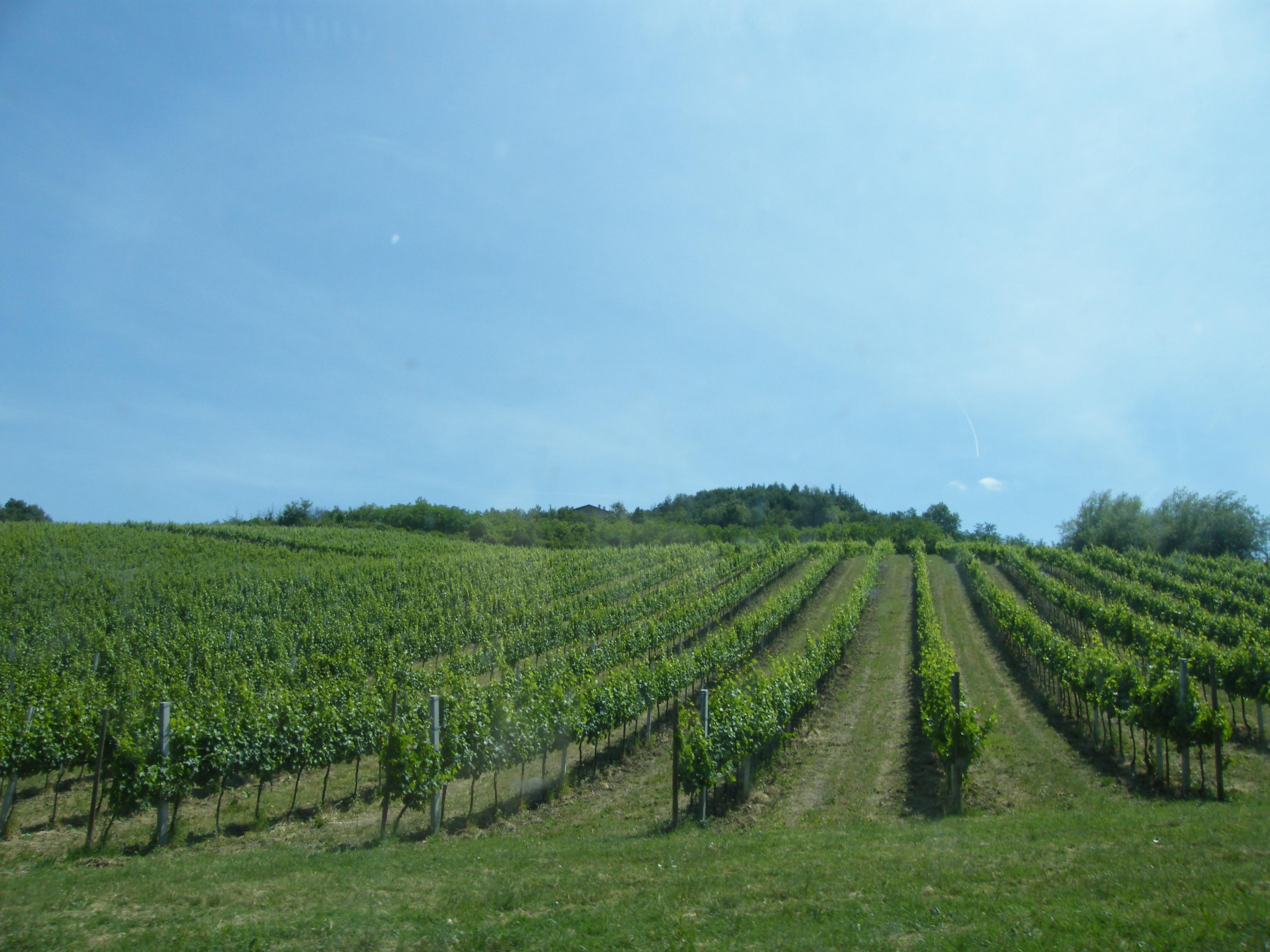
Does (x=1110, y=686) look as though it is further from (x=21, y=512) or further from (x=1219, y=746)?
(x=21, y=512)

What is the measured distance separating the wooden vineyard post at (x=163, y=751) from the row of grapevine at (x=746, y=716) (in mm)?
8670

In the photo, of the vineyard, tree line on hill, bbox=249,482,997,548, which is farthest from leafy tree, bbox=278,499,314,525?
the vineyard

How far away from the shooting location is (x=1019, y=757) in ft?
48.7

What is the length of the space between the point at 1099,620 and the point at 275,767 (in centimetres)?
2758

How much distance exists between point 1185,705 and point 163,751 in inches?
691

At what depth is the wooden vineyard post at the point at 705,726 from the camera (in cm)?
1145

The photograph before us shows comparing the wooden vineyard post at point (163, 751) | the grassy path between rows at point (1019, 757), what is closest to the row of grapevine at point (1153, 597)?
the grassy path between rows at point (1019, 757)

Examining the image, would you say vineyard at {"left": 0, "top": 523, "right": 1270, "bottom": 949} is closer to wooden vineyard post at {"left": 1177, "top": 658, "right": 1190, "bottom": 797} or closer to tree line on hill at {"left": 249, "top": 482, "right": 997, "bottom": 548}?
wooden vineyard post at {"left": 1177, "top": 658, "right": 1190, "bottom": 797}

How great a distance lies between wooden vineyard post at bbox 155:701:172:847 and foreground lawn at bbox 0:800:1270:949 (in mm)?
1483

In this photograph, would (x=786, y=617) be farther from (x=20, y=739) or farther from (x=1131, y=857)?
(x=20, y=739)

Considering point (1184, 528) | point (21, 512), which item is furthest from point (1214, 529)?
point (21, 512)

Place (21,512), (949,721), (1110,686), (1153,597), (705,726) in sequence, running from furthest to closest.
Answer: (21,512)
(1153,597)
(1110,686)
(949,721)
(705,726)

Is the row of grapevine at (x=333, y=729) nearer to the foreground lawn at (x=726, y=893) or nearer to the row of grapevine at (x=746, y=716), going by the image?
the foreground lawn at (x=726, y=893)

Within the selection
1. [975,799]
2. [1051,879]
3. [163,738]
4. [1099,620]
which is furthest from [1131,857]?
[1099,620]
